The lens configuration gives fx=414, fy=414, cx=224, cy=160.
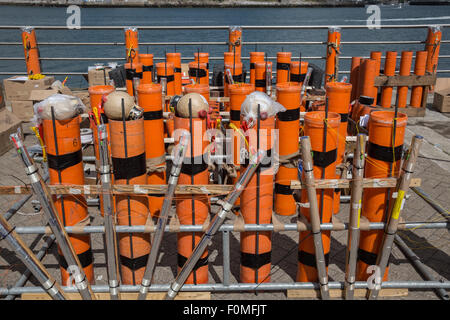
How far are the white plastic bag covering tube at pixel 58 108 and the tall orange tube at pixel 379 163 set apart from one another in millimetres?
2709

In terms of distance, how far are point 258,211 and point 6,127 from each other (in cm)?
636

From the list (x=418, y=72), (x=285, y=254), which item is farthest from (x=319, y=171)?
(x=418, y=72)

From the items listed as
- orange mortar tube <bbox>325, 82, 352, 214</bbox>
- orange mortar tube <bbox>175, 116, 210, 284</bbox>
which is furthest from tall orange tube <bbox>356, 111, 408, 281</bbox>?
orange mortar tube <bbox>175, 116, 210, 284</bbox>

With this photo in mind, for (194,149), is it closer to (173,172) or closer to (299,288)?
(173,172)

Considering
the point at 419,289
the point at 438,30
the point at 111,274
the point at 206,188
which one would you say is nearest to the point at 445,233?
the point at 419,289

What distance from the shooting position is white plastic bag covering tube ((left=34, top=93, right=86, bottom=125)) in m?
3.58

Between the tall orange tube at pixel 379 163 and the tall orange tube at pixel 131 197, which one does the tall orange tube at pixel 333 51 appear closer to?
the tall orange tube at pixel 379 163

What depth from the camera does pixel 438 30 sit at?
34.4ft

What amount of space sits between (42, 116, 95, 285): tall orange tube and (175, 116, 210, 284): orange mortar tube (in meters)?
0.92

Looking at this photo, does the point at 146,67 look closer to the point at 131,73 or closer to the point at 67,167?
the point at 131,73

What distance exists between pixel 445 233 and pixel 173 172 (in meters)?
3.81

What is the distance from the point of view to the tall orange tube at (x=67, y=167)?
3.66 m

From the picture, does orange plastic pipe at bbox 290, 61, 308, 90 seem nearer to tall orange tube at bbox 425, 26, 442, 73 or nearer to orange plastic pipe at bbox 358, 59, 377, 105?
orange plastic pipe at bbox 358, 59, 377, 105

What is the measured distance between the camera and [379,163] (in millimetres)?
3834
